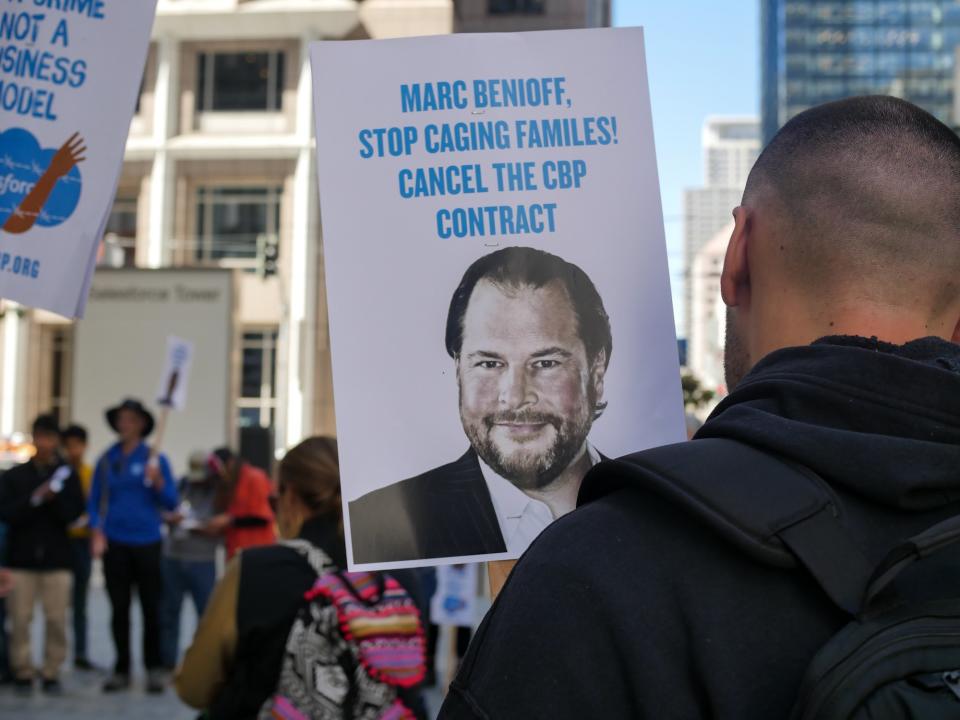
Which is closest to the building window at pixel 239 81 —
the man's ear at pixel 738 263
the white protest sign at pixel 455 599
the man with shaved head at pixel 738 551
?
the white protest sign at pixel 455 599

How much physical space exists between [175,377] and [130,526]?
1919mm

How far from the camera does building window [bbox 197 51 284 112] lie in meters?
29.9

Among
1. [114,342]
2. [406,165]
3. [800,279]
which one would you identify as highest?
[114,342]

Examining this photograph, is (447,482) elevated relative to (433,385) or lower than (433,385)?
lower

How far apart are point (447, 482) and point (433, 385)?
151 millimetres

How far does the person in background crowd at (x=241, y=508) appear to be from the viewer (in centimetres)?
902

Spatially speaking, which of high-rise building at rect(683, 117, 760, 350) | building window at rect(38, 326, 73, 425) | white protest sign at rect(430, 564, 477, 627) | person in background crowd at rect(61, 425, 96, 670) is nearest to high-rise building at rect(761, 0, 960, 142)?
high-rise building at rect(683, 117, 760, 350)

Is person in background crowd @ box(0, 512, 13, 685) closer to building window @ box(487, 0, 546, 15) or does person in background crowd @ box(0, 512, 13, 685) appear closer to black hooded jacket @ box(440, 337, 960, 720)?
black hooded jacket @ box(440, 337, 960, 720)

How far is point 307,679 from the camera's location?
3.33 metres

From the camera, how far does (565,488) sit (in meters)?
1.80

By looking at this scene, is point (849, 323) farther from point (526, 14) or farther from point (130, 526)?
point (526, 14)

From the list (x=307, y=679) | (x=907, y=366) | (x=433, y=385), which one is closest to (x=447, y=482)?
(x=433, y=385)

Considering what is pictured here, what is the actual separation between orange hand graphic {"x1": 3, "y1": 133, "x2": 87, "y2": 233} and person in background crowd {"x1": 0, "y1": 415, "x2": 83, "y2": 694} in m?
6.48

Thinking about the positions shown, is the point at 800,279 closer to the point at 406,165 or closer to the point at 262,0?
the point at 406,165
